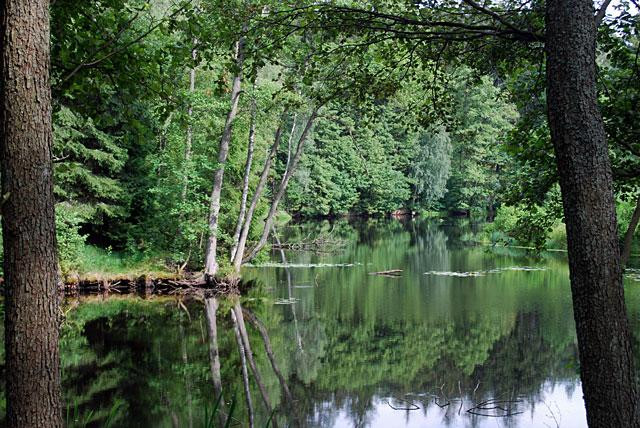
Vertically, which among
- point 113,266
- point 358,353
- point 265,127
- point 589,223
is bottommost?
point 358,353

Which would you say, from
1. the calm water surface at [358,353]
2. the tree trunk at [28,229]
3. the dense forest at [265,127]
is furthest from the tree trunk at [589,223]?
the calm water surface at [358,353]

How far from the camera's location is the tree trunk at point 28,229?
2678 mm

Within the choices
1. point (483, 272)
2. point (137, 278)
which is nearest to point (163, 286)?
point (137, 278)

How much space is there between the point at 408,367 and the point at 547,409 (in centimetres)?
254

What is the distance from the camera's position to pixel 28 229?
2.71 metres

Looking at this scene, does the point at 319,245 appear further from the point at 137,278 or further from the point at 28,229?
the point at 28,229

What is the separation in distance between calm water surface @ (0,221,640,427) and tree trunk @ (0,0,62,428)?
2612 millimetres

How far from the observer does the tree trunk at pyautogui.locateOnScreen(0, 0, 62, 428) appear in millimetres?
2678

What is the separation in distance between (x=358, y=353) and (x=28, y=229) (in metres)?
9.50

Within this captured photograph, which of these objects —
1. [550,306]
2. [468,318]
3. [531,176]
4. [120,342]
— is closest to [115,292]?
[120,342]

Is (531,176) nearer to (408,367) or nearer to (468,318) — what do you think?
(408,367)

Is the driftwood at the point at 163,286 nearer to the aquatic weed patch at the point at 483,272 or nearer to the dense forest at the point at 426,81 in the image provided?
the aquatic weed patch at the point at 483,272

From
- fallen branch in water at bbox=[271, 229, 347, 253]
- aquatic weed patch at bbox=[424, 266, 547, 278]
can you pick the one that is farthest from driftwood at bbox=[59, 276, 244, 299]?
fallen branch in water at bbox=[271, 229, 347, 253]

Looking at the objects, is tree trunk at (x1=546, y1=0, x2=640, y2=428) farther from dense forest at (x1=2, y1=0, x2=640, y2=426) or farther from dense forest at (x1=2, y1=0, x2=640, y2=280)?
dense forest at (x1=2, y1=0, x2=640, y2=280)
